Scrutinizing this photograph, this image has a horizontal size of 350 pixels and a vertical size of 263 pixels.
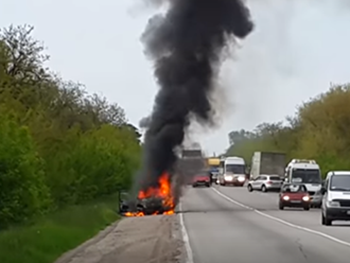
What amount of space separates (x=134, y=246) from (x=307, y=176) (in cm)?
3615

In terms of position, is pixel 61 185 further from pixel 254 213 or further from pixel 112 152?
pixel 112 152

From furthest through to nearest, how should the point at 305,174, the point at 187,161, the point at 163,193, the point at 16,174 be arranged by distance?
the point at 305,174 → the point at 187,161 → the point at 163,193 → the point at 16,174

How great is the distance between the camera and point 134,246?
89.6 feet

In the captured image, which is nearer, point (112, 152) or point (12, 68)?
point (12, 68)

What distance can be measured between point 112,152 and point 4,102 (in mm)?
30916

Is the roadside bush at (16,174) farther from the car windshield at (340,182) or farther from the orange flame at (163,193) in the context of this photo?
the orange flame at (163,193)

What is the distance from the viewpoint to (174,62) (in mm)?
54094

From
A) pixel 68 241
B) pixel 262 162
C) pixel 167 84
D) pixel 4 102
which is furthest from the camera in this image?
pixel 262 162

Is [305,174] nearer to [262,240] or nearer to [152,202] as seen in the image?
[152,202]

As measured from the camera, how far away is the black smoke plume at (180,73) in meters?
48.1

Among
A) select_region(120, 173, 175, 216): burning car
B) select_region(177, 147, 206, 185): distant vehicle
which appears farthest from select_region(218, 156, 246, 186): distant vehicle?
select_region(120, 173, 175, 216): burning car

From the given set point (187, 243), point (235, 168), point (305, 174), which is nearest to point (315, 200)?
point (305, 174)

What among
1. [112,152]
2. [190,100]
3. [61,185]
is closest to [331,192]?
[61,185]

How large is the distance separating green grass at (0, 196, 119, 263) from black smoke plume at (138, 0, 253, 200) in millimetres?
10835
